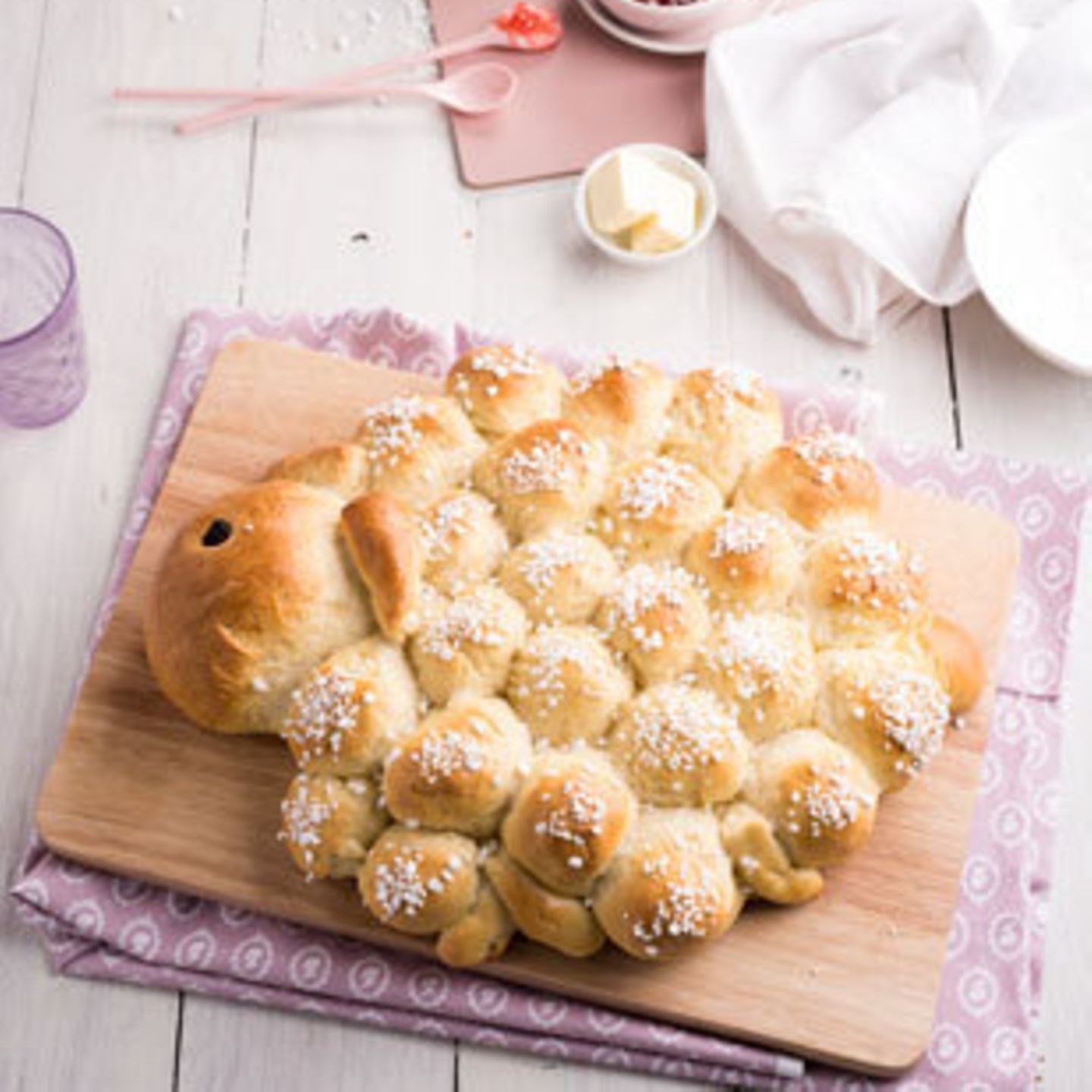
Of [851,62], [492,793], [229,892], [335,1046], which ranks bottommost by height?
[335,1046]

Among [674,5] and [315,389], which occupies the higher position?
[674,5]

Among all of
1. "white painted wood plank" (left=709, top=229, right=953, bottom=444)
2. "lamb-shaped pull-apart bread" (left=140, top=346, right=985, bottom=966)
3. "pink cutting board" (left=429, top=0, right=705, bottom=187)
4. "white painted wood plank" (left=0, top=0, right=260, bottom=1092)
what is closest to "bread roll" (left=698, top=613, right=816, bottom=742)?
"lamb-shaped pull-apart bread" (left=140, top=346, right=985, bottom=966)

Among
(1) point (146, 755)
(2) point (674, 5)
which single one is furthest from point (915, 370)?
(1) point (146, 755)

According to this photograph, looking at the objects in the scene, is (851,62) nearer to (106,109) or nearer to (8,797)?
(106,109)

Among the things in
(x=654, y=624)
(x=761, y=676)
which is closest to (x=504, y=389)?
(x=654, y=624)

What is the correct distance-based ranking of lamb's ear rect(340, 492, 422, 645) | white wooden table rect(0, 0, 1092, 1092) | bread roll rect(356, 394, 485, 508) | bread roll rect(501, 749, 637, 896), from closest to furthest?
1. bread roll rect(501, 749, 637, 896)
2. lamb's ear rect(340, 492, 422, 645)
3. bread roll rect(356, 394, 485, 508)
4. white wooden table rect(0, 0, 1092, 1092)

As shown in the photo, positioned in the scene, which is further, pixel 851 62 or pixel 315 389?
pixel 851 62

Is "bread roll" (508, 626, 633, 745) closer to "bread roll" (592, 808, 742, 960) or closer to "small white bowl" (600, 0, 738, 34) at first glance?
"bread roll" (592, 808, 742, 960)
